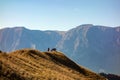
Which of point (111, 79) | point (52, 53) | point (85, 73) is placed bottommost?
point (111, 79)

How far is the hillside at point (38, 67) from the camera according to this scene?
41.4 metres

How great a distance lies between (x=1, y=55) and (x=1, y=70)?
13016 mm

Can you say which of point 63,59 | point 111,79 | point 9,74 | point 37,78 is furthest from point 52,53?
point 111,79

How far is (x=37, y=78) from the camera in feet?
143

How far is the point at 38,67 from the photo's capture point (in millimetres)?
54938

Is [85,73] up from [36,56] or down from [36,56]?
down

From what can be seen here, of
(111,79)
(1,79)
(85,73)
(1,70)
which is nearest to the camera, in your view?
(1,79)

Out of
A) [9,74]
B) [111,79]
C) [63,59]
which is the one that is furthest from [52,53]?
[111,79]

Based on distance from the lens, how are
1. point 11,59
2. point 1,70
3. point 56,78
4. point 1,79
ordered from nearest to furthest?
point 1,79 → point 1,70 → point 56,78 → point 11,59

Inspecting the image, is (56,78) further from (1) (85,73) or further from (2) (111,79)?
(2) (111,79)

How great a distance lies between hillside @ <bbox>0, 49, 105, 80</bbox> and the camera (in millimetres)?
41412

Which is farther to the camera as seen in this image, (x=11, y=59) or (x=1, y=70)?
(x=11, y=59)

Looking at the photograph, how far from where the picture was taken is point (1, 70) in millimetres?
39281

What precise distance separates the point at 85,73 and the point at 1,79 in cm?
3887
